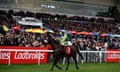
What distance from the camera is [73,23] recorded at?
4344 cm

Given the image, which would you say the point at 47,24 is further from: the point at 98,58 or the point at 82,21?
the point at 98,58

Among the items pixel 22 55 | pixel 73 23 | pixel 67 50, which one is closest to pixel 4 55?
pixel 22 55

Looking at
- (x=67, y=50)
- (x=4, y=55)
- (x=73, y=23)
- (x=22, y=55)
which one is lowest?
(x=73, y=23)

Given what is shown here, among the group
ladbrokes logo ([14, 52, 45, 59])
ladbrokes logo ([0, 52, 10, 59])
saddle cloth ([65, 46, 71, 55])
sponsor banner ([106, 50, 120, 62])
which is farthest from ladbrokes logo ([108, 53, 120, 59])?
ladbrokes logo ([0, 52, 10, 59])

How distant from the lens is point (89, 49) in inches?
979

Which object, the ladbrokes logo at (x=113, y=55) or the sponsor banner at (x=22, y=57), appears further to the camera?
the ladbrokes logo at (x=113, y=55)

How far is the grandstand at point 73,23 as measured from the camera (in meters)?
24.8

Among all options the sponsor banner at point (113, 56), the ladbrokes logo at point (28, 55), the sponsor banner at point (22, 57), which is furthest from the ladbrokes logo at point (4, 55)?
the sponsor banner at point (113, 56)

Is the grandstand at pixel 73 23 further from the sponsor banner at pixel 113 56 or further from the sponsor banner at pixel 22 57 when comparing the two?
the sponsor banner at pixel 22 57

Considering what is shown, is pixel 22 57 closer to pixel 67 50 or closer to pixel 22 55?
pixel 22 55

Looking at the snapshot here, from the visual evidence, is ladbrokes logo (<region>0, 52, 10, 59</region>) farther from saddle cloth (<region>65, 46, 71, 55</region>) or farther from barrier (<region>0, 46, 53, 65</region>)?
saddle cloth (<region>65, 46, 71, 55</region>)

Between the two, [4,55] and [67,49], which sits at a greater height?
[67,49]

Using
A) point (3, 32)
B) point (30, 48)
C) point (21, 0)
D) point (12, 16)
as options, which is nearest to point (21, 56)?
point (30, 48)

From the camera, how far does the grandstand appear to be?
24.8m
